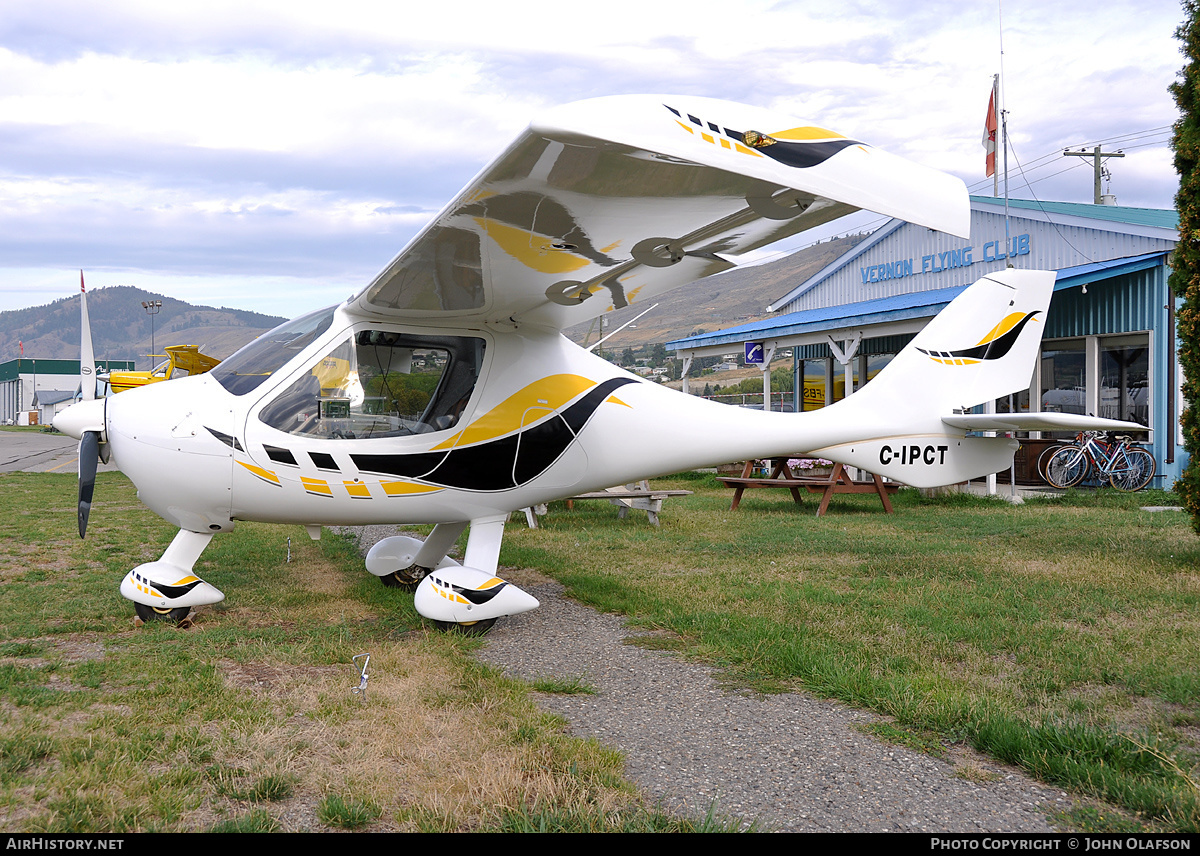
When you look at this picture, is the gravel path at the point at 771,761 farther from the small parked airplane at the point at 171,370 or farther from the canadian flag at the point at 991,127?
the canadian flag at the point at 991,127

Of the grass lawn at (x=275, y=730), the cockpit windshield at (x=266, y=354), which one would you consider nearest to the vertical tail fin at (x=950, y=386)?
the grass lawn at (x=275, y=730)

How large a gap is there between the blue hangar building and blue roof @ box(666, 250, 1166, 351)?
0.02 m

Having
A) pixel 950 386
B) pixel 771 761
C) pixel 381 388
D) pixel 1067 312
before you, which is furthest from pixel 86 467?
pixel 1067 312

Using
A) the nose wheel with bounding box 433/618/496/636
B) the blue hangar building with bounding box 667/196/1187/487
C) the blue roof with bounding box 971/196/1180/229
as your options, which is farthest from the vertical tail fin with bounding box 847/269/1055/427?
the blue roof with bounding box 971/196/1180/229

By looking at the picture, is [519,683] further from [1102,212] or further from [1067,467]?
[1102,212]

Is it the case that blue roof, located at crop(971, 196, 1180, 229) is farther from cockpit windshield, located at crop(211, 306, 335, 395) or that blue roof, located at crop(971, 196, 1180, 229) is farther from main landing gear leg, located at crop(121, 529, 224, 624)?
main landing gear leg, located at crop(121, 529, 224, 624)

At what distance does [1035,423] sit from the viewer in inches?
271

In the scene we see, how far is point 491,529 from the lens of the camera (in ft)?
19.8

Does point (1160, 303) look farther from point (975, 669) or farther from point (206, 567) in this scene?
point (206, 567)

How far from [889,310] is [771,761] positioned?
1313cm

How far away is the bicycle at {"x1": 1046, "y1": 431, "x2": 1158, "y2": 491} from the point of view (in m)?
13.4

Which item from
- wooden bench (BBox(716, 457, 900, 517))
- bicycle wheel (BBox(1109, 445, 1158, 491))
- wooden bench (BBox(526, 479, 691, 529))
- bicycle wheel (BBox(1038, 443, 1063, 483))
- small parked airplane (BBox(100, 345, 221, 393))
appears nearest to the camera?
small parked airplane (BBox(100, 345, 221, 393))
